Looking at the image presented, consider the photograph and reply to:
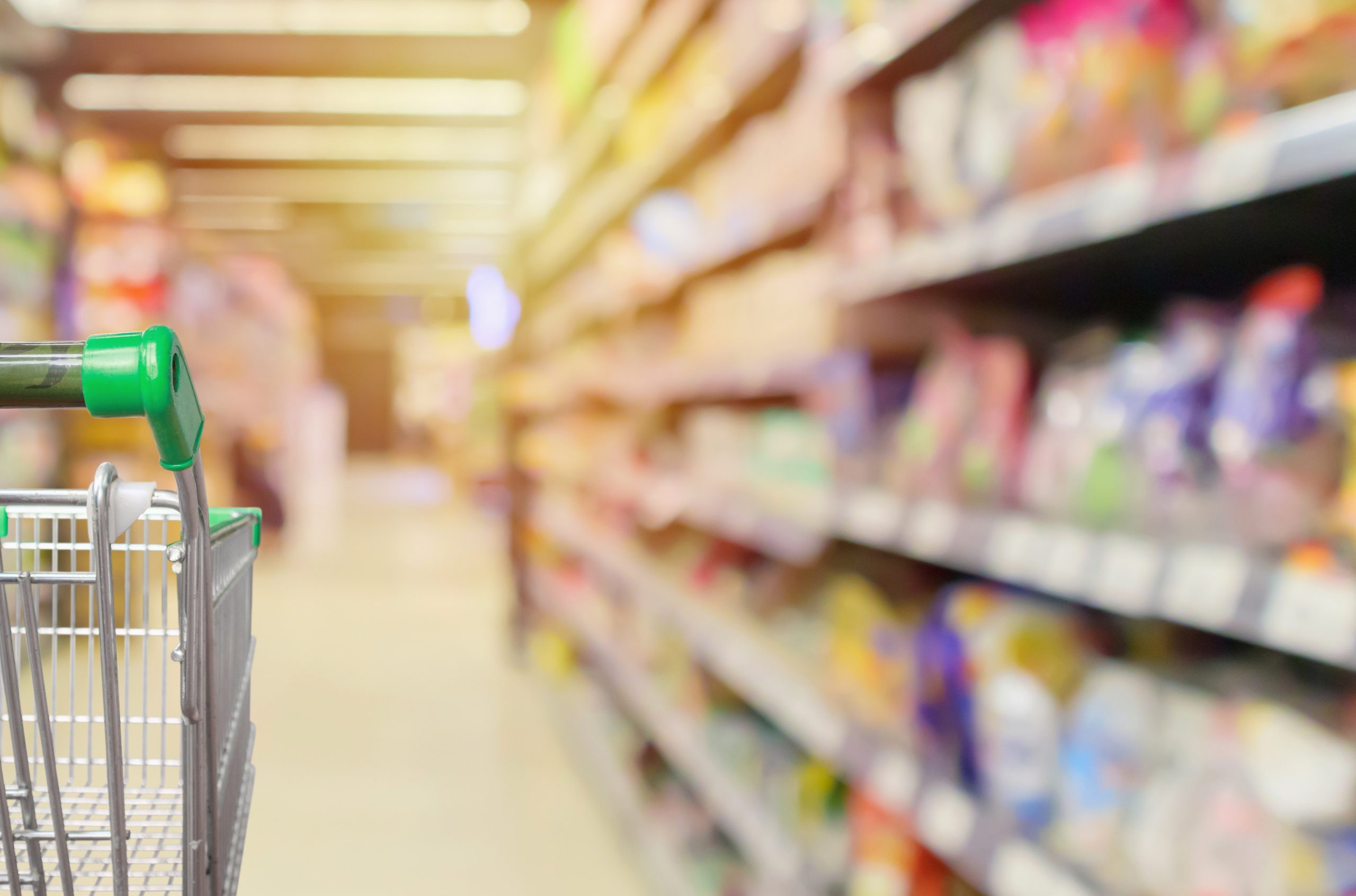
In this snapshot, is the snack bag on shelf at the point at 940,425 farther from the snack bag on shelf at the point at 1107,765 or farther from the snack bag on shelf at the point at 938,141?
the snack bag on shelf at the point at 1107,765

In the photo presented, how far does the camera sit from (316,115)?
775 centimetres

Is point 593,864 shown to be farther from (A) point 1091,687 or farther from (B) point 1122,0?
(B) point 1122,0

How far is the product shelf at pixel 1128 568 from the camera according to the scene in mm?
838

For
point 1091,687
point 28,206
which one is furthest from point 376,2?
point 1091,687

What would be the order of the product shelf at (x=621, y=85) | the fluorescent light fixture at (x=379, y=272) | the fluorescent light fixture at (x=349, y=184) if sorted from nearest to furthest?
the product shelf at (x=621, y=85), the fluorescent light fixture at (x=349, y=184), the fluorescent light fixture at (x=379, y=272)

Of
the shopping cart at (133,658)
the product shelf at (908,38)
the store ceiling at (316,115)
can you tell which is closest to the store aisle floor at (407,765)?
the shopping cart at (133,658)

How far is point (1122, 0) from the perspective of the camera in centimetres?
119

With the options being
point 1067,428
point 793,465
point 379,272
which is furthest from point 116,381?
point 379,272

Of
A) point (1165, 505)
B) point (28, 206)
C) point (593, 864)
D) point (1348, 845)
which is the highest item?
point (28, 206)

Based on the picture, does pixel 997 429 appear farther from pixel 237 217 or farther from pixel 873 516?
pixel 237 217

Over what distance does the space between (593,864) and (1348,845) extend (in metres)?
2.22

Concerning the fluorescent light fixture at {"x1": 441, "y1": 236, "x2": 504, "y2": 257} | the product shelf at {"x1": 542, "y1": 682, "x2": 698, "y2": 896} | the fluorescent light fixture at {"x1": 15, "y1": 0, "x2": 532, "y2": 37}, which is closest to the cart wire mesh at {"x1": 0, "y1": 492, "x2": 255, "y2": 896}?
the product shelf at {"x1": 542, "y1": 682, "x2": 698, "y2": 896}

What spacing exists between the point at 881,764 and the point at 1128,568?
2.04 ft

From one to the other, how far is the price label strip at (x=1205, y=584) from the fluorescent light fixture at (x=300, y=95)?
6487 millimetres
